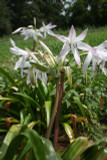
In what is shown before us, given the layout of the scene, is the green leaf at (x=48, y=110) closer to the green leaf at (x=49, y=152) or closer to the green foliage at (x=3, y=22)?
the green leaf at (x=49, y=152)

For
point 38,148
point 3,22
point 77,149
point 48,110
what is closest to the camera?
point 38,148

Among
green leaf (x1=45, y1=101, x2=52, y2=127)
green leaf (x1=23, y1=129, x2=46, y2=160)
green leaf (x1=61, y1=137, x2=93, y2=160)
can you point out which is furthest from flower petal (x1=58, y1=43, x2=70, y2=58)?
green leaf (x1=45, y1=101, x2=52, y2=127)

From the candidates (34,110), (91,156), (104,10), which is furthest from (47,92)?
(104,10)

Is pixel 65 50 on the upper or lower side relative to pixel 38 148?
upper

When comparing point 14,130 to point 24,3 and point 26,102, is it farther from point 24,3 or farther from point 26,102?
point 24,3

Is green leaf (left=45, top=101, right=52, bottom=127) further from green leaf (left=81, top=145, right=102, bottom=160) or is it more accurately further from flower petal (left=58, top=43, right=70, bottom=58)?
flower petal (left=58, top=43, right=70, bottom=58)

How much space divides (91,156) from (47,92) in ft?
3.75

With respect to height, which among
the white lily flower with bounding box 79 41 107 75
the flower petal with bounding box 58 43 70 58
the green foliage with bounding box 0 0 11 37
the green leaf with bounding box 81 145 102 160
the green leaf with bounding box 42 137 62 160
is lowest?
the green leaf with bounding box 81 145 102 160

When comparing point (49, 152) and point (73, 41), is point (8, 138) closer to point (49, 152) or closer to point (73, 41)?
point (49, 152)

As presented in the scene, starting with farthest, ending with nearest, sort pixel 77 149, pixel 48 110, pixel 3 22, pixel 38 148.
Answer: pixel 3 22 → pixel 48 110 → pixel 77 149 → pixel 38 148

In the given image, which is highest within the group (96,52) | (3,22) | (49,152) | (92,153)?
(3,22)

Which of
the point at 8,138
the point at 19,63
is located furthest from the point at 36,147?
the point at 19,63

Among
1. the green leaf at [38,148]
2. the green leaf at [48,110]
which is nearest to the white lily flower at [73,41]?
the green leaf at [38,148]

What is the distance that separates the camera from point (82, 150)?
1.16m
